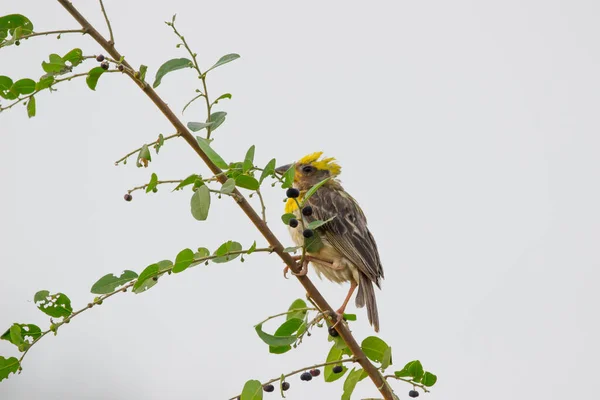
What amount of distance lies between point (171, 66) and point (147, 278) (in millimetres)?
731

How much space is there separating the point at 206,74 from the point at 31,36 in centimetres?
53

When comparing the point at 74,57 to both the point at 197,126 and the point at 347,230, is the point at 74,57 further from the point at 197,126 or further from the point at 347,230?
the point at 347,230

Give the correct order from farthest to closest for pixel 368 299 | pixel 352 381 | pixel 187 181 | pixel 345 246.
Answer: pixel 345 246, pixel 368 299, pixel 352 381, pixel 187 181

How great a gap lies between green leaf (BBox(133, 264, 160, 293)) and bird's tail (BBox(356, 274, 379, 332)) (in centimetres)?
193

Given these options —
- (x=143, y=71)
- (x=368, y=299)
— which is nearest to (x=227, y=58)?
(x=143, y=71)

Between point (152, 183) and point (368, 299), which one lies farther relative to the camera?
point (368, 299)

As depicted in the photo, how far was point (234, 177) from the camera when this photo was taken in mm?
2225

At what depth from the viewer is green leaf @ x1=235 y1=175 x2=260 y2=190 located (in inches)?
87.0

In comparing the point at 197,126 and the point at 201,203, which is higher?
the point at 197,126

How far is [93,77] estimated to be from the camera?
234cm

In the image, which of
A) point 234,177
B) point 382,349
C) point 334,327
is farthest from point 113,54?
point 382,349

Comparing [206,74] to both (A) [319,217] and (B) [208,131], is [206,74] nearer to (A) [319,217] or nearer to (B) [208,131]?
(B) [208,131]

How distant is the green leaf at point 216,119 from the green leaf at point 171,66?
18 cm

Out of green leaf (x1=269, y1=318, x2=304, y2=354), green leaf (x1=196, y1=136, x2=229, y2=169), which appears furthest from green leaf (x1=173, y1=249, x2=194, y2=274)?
green leaf (x1=269, y1=318, x2=304, y2=354)
